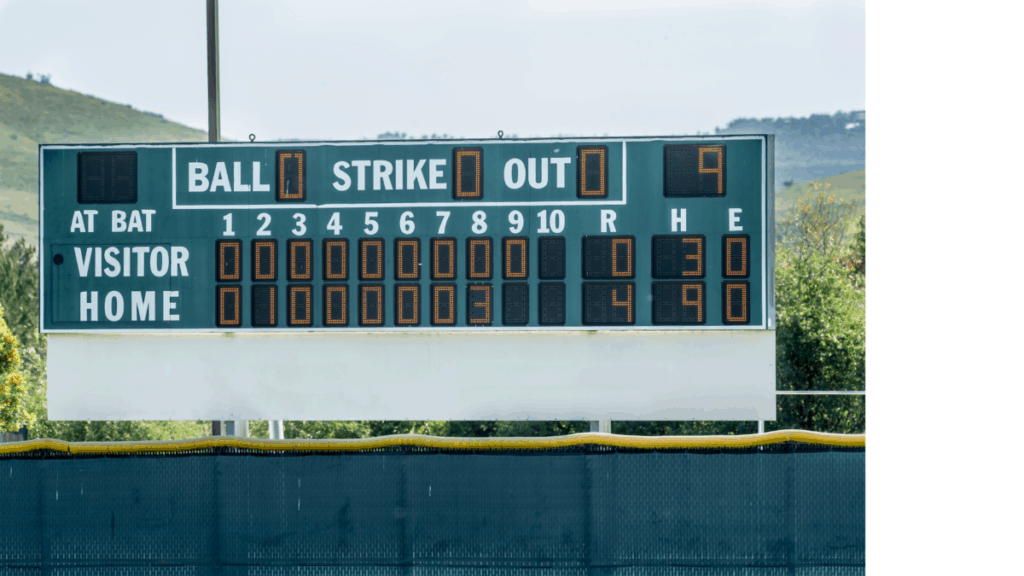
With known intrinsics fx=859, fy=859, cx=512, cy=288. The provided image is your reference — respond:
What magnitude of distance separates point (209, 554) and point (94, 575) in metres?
0.94

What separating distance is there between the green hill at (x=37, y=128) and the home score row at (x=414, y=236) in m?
111

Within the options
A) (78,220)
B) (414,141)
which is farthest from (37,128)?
(414,141)

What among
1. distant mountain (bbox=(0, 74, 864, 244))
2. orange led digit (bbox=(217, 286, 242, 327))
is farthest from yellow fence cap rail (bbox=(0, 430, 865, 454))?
distant mountain (bbox=(0, 74, 864, 244))

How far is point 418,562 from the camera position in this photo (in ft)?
22.7

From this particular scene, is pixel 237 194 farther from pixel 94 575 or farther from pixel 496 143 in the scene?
pixel 94 575

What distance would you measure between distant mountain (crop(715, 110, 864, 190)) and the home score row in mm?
98029

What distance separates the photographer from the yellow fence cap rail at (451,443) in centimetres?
688

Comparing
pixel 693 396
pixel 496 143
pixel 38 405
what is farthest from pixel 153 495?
pixel 38 405

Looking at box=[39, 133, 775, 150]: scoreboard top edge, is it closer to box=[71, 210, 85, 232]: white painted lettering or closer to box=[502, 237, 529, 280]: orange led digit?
box=[71, 210, 85, 232]: white painted lettering

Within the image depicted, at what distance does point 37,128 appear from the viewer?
137000 millimetres

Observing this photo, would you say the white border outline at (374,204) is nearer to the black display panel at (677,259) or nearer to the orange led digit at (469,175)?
the orange led digit at (469,175)

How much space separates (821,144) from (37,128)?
388ft

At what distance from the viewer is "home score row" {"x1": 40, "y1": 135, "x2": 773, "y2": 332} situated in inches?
335

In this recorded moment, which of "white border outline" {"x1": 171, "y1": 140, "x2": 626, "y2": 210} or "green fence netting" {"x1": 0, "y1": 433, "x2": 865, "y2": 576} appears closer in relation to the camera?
"green fence netting" {"x1": 0, "y1": 433, "x2": 865, "y2": 576}
